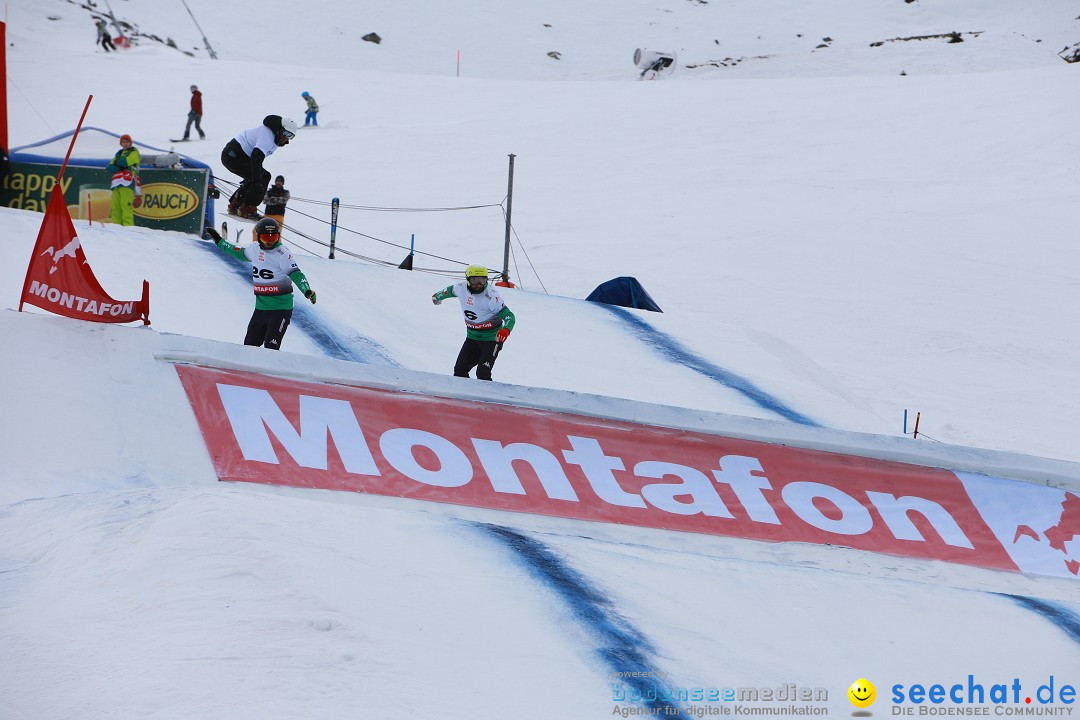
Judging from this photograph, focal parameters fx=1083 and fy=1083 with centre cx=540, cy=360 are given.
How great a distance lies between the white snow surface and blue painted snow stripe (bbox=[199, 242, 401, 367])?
0.52 feet

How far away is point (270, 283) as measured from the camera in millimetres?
8555

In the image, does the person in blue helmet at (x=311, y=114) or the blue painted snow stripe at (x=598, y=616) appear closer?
the blue painted snow stripe at (x=598, y=616)

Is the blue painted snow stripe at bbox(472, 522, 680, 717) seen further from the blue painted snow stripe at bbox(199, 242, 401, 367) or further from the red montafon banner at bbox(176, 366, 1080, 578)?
the blue painted snow stripe at bbox(199, 242, 401, 367)

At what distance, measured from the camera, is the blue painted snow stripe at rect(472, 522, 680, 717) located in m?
5.27

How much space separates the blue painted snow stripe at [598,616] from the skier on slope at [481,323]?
244 centimetres

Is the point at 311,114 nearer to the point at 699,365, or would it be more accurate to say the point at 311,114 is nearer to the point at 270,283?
the point at 699,365

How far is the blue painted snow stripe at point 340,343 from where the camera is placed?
1015 centimetres

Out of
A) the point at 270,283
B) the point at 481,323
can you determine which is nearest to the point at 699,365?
the point at 481,323

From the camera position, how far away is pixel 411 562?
6020 mm

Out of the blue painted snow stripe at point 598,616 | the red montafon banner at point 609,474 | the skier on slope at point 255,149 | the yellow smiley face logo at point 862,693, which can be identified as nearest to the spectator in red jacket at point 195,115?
the skier on slope at point 255,149

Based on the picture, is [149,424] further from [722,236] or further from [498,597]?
[722,236]

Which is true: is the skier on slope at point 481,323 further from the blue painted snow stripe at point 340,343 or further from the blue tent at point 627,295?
the blue tent at point 627,295

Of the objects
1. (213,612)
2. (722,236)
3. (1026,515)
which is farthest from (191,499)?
(722,236)

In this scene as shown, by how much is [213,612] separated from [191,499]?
117cm
